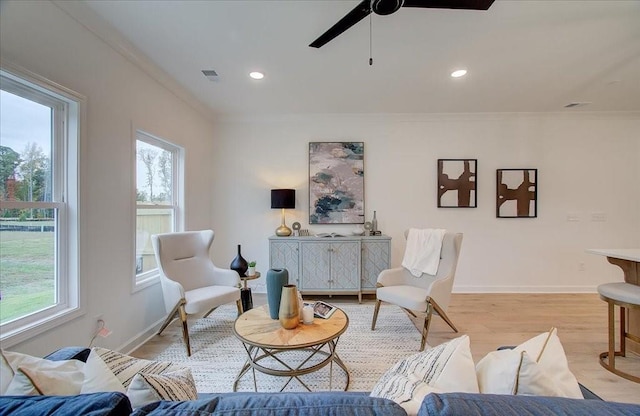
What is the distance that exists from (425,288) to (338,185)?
6.08ft

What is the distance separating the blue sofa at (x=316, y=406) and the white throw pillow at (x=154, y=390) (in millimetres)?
110

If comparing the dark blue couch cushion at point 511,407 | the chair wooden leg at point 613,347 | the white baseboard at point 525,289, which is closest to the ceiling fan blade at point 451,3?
the dark blue couch cushion at point 511,407

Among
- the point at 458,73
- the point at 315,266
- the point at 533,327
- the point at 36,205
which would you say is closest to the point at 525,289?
the point at 533,327

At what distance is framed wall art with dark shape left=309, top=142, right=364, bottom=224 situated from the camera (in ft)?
13.1

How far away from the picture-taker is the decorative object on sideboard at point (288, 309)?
1.80 m

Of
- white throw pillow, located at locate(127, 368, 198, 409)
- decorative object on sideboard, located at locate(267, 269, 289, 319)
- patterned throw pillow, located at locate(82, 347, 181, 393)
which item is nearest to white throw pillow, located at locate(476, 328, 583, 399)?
white throw pillow, located at locate(127, 368, 198, 409)

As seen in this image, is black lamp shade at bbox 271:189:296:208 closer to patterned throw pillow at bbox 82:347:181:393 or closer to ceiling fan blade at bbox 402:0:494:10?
ceiling fan blade at bbox 402:0:494:10

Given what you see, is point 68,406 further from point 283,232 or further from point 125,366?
point 283,232

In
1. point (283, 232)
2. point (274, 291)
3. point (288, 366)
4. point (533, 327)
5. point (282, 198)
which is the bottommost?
point (533, 327)

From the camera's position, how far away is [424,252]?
2877 millimetres

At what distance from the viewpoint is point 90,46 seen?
1.99 m

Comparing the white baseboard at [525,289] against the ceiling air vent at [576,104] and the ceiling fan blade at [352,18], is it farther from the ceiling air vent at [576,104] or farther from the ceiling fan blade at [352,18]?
the ceiling fan blade at [352,18]

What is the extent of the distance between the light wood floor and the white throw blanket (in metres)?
0.61

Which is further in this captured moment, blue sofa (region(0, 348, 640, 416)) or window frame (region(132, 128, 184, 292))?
window frame (region(132, 128, 184, 292))
